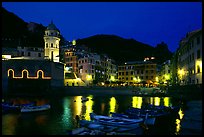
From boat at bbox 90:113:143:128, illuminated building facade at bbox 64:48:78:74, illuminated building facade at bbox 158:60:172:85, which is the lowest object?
boat at bbox 90:113:143:128

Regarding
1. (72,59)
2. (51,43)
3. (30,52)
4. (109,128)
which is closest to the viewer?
(109,128)

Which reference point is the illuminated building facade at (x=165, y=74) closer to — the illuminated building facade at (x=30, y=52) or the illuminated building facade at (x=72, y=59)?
the illuminated building facade at (x=72, y=59)

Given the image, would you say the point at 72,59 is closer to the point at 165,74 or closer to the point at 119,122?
the point at 165,74

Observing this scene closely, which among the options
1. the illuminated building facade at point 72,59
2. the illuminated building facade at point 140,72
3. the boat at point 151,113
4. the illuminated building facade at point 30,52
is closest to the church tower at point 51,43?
the illuminated building facade at point 30,52

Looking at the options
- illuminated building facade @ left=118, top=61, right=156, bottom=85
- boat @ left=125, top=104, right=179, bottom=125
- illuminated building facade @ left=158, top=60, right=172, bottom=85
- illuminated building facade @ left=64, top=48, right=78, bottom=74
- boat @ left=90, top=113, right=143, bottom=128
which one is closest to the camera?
Answer: boat @ left=90, top=113, right=143, bottom=128

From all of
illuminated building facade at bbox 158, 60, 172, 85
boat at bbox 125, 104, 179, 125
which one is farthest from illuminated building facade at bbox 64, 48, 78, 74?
boat at bbox 125, 104, 179, 125

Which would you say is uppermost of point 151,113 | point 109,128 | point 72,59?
point 72,59

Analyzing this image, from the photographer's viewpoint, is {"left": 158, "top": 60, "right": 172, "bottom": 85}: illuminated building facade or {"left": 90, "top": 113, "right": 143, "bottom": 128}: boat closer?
{"left": 90, "top": 113, "right": 143, "bottom": 128}: boat

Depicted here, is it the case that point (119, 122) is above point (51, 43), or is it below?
below

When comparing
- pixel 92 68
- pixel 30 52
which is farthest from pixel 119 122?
pixel 92 68

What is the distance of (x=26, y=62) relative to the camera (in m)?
104

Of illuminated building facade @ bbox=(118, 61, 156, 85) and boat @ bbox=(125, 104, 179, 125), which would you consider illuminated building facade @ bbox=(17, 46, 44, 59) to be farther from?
Answer: boat @ bbox=(125, 104, 179, 125)

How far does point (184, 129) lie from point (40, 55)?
10727 cm

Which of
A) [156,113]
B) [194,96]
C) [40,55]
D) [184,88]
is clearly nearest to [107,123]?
[156,113]
